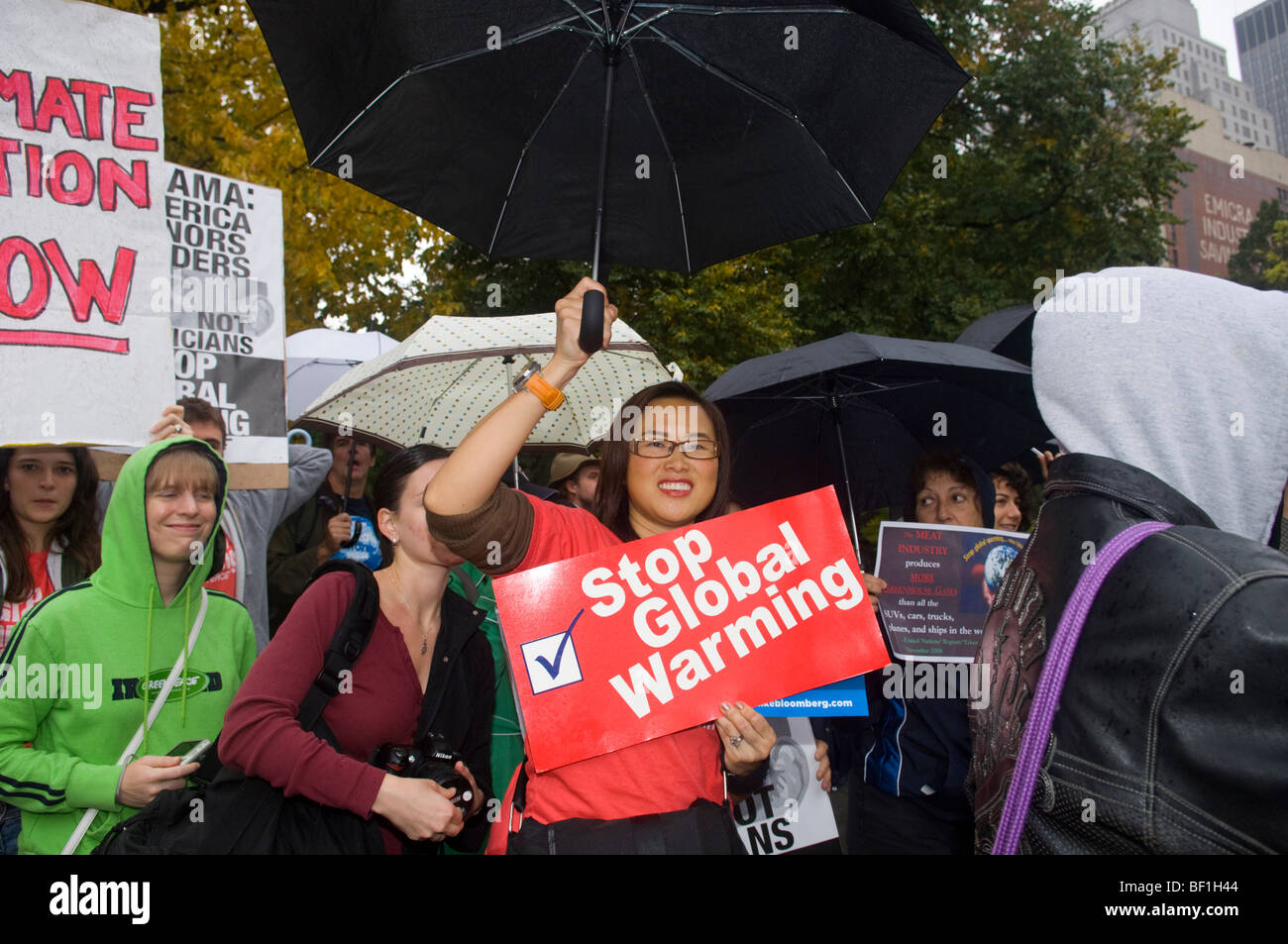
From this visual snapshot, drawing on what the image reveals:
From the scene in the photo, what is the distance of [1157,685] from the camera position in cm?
124

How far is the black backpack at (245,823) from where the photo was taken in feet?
7.62

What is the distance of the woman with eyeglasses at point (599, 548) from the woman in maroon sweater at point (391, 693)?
197 mm

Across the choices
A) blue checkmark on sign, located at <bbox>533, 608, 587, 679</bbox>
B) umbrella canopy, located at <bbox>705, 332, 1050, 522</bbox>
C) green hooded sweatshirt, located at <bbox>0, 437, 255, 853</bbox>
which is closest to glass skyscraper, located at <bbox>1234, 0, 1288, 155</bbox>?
umbrella canopy, located at <bbox>705, 332, 1050, 522</bbox>

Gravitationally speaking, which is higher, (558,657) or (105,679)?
(558,657)

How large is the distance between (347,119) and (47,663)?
1.80 meters

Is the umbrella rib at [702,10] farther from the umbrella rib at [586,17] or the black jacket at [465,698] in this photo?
the black jacket at [465,698]

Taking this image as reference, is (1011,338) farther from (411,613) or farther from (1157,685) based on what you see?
(1157,685)

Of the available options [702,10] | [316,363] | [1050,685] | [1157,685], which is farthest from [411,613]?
[316,363]

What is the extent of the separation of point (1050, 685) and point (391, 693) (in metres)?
1.87

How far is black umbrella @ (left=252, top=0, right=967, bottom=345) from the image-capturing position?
2564 millimetres

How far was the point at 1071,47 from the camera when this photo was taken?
63.5ft

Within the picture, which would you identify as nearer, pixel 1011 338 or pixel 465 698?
pixel 465 698

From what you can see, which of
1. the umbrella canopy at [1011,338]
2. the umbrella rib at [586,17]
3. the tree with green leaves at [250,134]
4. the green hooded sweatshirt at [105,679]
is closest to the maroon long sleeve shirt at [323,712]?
the green hooded sweatshirt at [105,679]

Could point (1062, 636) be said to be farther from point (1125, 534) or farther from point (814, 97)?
point (814, 97)
